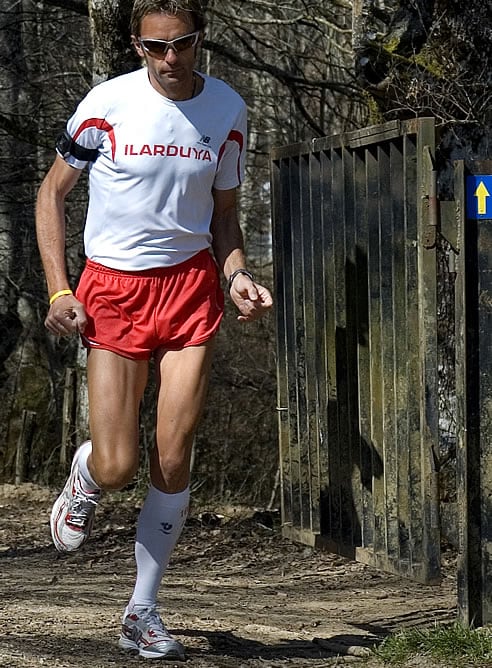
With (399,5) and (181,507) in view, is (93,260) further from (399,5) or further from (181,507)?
(399,5)

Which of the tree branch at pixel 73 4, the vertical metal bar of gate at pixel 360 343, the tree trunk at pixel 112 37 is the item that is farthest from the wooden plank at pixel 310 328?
the tree branch at pixel 73 4

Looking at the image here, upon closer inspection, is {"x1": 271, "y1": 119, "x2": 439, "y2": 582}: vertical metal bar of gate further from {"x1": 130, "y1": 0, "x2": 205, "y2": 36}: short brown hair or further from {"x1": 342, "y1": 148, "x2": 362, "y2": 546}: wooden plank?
{"x1": 130, "y1": 0, "x2": 205, "y2": 36}: short brown hair

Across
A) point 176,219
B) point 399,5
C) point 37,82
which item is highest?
point 37,82

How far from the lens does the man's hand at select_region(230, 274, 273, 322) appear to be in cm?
428

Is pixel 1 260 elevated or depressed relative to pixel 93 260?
elevated

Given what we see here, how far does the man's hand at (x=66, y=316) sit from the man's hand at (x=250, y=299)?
1.84 feet

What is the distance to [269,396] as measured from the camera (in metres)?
14.9

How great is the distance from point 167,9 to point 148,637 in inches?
89.2

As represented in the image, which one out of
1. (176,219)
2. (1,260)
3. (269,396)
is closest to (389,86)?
(176,219)

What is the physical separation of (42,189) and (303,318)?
1.57 m

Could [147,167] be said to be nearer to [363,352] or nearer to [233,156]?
[233,156]

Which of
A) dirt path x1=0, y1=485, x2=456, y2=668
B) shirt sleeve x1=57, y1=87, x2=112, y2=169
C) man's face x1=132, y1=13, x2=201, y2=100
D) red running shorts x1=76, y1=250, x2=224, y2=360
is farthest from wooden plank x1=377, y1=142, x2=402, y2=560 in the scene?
shirt sleeve x1=57, y1=87, x2=112, y2=169

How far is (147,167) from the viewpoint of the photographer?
4273mm

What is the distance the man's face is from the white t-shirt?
44 mm
